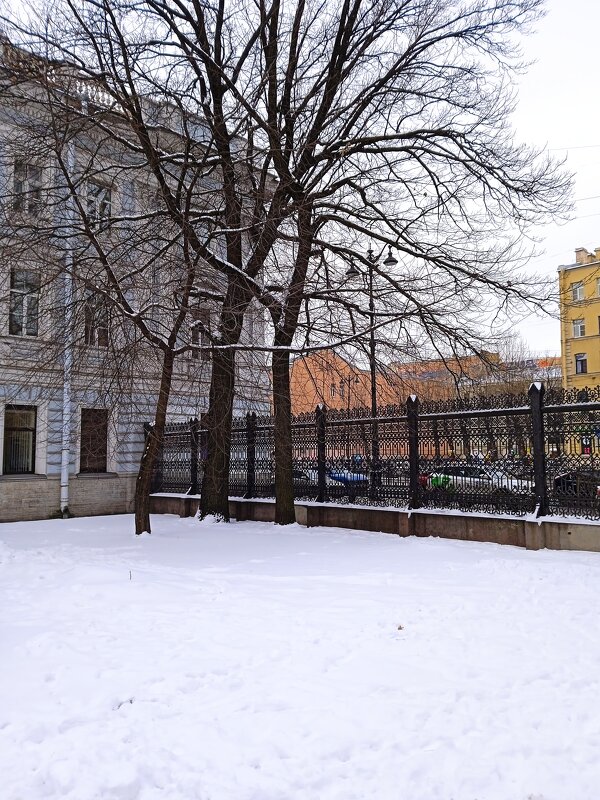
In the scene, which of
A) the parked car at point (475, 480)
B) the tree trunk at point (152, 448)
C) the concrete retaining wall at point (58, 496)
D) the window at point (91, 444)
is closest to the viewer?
the parked car at point (475, 480)

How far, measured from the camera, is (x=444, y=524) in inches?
425

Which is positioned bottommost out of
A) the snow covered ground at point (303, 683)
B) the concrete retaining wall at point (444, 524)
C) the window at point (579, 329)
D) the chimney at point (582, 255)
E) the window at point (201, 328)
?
the snow covered ground at point (303, 683)

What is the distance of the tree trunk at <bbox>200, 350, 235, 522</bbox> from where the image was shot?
Answer: 38.9 feet

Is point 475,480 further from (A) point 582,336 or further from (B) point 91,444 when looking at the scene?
(A) point 582,336

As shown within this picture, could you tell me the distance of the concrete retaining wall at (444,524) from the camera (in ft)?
30.6

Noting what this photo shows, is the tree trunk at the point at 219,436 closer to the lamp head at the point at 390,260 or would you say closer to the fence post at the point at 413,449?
the fence post at the point at 413,449

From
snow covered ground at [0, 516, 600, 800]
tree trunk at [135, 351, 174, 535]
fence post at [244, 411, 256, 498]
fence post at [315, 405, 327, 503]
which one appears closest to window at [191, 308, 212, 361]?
tree trunk at [135, 351, 174, 535]

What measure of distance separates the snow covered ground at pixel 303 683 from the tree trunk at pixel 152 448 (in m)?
3.89

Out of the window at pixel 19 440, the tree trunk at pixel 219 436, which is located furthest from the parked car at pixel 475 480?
the window at pixel 19 440

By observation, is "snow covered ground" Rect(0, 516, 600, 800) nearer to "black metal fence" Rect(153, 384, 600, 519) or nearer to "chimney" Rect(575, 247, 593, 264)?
"black metal fence" Rect(153, 384, 600, 519)

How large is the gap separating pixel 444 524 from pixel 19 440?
13.3 meters

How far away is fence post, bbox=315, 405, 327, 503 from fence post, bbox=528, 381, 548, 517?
4630 mm

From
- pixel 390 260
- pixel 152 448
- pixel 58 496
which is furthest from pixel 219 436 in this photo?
pixel 58 496

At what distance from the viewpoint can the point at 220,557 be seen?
382 inches
